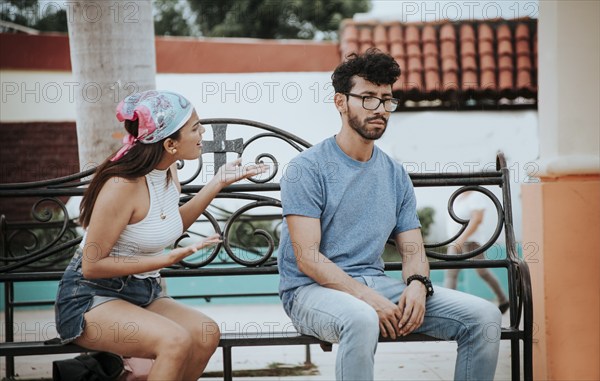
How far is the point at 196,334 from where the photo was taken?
314cm

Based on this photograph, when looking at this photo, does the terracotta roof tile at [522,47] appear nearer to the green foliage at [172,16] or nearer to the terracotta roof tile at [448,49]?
the terracotta roof tile at [448,49]

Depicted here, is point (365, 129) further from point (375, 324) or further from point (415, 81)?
point (415, 81)

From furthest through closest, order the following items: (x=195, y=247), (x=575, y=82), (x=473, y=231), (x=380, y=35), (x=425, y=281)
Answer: (x=380, y=35) → (x=473, y=231) → (x=575, y=82) → (x=425, y=281) → (x=195, y=247)

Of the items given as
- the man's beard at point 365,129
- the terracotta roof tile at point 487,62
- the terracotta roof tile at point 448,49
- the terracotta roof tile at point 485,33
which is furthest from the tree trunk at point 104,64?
the terracotta roof tile at point 485,33

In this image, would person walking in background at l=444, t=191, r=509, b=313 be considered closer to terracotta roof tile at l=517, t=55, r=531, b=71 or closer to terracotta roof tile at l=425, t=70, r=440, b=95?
terracotta roof tile at l=425, t=70, r=440, b=95

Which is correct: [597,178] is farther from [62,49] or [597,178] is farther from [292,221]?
[62,49]

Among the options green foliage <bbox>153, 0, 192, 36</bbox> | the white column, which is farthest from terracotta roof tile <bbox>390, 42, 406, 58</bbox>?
green foliage <bbox>153, 0, 192, 36</bbox>

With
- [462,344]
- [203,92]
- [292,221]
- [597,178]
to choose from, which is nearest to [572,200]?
[597,178]

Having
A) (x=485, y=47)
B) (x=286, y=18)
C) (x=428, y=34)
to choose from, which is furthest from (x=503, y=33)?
(x=286, y=18)

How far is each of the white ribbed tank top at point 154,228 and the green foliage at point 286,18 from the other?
1668 cm

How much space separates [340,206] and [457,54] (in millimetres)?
8560

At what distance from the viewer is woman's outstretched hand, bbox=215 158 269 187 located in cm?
338

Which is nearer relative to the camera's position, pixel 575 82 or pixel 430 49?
pixel 575 82

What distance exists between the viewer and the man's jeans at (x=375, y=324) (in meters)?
2.88
